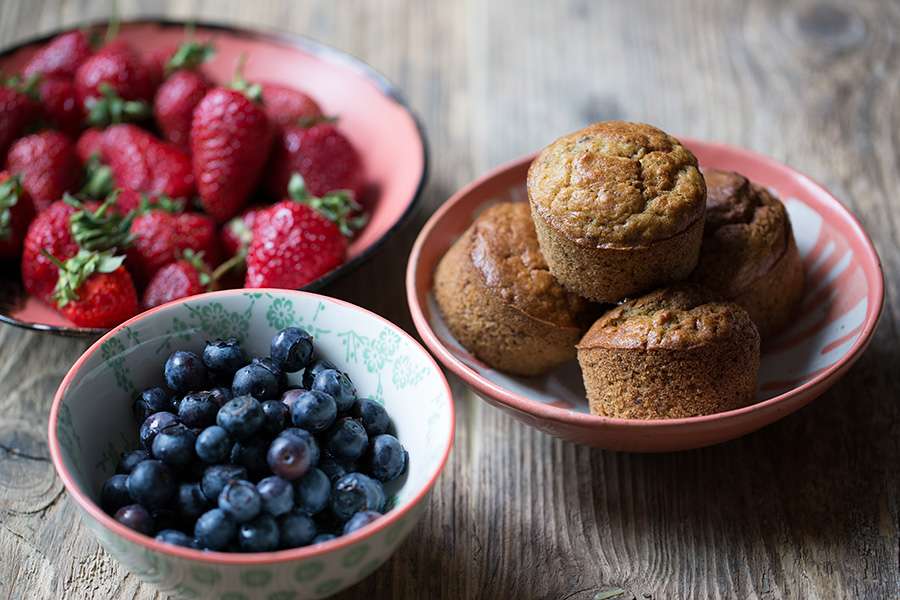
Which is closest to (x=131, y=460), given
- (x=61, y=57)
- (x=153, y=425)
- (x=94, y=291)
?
(x=153, y=425)

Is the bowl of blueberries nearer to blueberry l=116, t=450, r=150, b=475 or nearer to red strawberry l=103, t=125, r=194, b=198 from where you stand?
blueberry l=116, t=450, r=150, b=475

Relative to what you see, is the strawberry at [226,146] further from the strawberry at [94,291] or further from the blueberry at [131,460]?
the blueberry at [131,460]

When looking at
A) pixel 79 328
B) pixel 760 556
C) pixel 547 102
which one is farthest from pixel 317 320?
pixel 547 102

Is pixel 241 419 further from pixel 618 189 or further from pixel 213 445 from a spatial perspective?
pixel 618 189

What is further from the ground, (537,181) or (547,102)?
(537,181)

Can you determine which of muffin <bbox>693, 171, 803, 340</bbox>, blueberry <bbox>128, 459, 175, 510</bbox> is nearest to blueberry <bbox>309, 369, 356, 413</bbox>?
blueberry <bbox>128, 459, 175, 510</bbox>

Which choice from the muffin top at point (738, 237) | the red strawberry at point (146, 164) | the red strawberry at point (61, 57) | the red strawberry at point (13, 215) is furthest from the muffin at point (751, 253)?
the red strawberry at point (61, 57)

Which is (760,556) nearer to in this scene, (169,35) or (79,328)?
(79,328)
